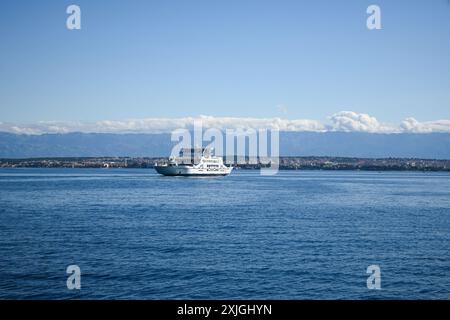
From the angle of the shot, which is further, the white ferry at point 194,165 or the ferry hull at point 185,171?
the white ferry at point 194,165

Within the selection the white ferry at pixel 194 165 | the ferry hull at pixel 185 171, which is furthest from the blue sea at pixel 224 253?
the white ferry at pixel 194 165

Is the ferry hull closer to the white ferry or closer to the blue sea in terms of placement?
the white ferry

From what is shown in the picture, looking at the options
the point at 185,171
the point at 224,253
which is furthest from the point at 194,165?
the point at 224,253

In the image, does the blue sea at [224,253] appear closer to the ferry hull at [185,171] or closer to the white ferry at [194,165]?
the ferry hull at [185,171]

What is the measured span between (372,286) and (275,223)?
15429 millimetres

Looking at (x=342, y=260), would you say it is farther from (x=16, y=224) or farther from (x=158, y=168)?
(x=158, y=168)

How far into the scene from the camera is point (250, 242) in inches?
969

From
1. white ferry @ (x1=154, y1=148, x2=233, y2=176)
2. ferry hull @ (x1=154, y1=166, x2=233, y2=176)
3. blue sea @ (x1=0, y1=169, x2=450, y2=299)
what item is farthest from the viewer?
white ferry @ (x1=154, y1=148, x2=233, y2=176)

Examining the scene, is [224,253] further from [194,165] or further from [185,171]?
[194,165]

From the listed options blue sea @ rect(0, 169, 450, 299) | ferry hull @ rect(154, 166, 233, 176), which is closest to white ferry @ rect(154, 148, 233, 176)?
ferry hull @ rect(154, 166, 233, 176)

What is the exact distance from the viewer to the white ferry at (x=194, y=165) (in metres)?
104

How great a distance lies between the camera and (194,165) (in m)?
106

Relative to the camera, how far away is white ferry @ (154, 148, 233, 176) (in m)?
104
